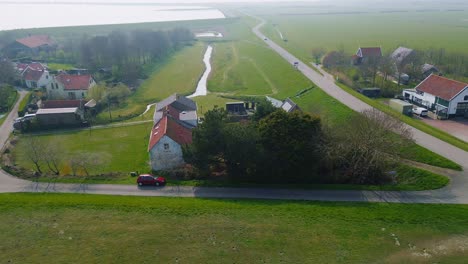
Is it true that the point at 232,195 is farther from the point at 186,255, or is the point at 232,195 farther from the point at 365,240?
the point at 365,240

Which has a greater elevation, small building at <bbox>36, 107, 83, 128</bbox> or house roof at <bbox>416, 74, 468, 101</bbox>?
house roof at <bbox>416, 74, 468, 101</bbox>

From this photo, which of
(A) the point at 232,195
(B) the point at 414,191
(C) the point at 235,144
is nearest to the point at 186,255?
(A) the point at 232,195

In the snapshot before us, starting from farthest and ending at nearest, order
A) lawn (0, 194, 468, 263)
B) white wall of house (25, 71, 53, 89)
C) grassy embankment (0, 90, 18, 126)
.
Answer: white wall of house (25, 71, 53, 89) → grassy embankment (0, 90, 18, 126) → lawn (0, 194, 468, 263)

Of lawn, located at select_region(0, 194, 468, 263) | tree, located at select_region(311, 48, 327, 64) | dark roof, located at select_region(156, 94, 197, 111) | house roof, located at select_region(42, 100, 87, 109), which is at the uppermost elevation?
tree, located at select_region(311, 48, 327, 64)

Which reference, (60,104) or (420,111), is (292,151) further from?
(60,104)

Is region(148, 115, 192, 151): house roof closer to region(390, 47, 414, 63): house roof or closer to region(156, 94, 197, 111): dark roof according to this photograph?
region(156, 94, 197, 111): dark roof

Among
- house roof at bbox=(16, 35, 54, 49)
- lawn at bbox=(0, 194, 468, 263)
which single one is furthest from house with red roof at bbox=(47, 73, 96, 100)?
house roof at bbox=(16, 35, 54, 49)
